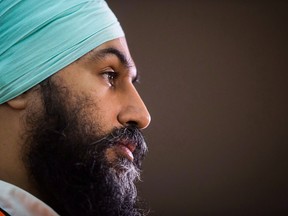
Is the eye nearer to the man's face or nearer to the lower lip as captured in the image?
the man's face

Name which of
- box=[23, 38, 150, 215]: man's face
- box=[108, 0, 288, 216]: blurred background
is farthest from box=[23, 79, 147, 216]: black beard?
A: box=[108, 0, 288, 216]: blurred background

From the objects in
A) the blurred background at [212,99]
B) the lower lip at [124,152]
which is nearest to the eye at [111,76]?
the lower lip at [124,152]

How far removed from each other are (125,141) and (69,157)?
10 centimetres

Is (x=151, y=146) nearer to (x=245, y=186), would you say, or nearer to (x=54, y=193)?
(x=245, y=186)

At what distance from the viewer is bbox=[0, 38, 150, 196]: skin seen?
680 millimetres

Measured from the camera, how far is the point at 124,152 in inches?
27.8

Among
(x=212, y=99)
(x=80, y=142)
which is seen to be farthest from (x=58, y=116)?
(x=212, y=99)

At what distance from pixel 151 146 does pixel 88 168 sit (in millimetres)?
1990

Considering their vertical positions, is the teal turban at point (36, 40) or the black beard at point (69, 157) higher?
the teal turban at point (36, 40)

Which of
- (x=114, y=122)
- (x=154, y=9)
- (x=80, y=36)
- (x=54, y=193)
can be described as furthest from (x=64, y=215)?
(x=154, y=9)

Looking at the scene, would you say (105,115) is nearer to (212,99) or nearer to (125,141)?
(125,141)

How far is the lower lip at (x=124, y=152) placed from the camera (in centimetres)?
70

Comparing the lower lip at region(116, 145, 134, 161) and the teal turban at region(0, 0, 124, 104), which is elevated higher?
the teal turban at region(0, 0, 124, 104)

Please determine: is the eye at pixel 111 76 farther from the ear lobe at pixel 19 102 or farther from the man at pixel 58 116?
the ear lobe at pixel 19 102
